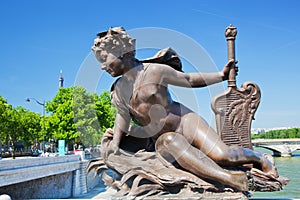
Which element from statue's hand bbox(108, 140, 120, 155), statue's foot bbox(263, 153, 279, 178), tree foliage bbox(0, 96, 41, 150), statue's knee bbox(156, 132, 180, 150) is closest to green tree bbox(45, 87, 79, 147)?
tree foliage bbox(0, 96, 41, 150)

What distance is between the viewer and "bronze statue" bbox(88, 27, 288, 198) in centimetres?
426

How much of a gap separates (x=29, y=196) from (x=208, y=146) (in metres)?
11.5

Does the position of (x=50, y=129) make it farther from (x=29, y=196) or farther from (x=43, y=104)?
(x=29, y=196)

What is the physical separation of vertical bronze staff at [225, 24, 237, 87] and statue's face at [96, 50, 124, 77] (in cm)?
154

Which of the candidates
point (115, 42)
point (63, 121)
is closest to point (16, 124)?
point (63, 121)

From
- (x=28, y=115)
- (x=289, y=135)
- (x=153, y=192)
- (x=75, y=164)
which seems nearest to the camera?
(x=153, y=192)

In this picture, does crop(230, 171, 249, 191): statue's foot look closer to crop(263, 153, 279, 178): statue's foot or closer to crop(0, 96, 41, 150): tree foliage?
crop(263, 153, 279, 178): statue's foot

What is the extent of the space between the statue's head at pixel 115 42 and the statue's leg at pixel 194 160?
129cm

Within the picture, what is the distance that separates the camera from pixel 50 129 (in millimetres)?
30547

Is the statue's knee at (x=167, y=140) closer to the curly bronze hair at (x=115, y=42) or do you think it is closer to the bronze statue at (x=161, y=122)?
the bronze statue at (x=161, y=122)

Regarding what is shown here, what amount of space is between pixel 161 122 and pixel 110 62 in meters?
1.08

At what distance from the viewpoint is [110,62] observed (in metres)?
4.55

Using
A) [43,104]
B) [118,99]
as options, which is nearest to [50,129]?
[43,104]

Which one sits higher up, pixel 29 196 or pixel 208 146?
pixel 208 146
